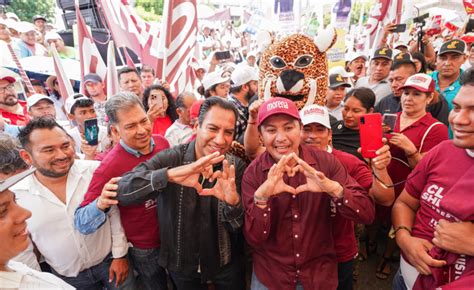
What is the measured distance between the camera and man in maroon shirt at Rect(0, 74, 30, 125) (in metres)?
3.12

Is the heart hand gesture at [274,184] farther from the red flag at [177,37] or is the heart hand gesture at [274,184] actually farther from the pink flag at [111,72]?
the red flag at [177,37]

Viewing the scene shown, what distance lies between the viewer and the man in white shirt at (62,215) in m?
1.82

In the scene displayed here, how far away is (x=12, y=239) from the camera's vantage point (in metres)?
1.17

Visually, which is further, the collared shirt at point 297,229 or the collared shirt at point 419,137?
the collared shirt at point 419,137

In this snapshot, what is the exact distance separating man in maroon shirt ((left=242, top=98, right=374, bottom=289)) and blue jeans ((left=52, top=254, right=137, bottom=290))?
1088 millimetres

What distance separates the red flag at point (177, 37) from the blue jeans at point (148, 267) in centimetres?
270

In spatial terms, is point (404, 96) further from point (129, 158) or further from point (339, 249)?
point (129, 158)

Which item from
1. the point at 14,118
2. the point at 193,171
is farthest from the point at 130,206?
the point at 14,118

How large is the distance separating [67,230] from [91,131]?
2.64 ft

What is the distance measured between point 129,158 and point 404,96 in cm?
234

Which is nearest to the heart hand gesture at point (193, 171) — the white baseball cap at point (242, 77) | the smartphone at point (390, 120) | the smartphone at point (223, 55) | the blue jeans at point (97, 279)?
the blue jeans at point (97, 279)

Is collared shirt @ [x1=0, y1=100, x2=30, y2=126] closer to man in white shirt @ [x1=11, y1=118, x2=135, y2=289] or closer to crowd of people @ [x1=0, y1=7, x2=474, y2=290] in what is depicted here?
crowd of people @ [x1=0, y1=7, x2=474, y2=290]

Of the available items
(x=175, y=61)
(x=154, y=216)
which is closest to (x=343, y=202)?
(x=154, y=216)

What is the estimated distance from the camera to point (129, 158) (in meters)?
2.05
